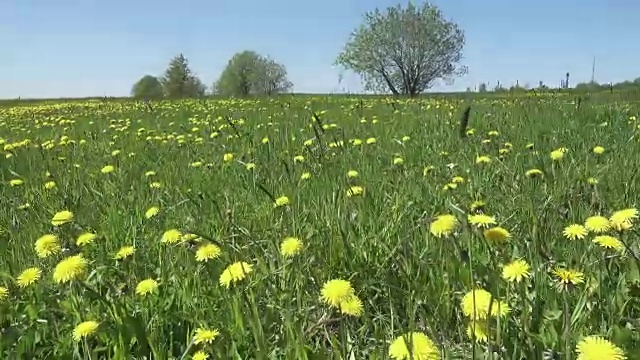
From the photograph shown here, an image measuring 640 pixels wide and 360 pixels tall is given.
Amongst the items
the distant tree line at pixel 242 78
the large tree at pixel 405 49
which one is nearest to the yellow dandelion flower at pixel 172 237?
the large tree at pixel 405 49

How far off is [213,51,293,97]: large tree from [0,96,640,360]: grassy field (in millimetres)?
67577

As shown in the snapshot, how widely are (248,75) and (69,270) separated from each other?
72.6 metres

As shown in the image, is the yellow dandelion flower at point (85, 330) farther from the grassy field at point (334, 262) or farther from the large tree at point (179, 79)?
the large tree at point (179, 79)

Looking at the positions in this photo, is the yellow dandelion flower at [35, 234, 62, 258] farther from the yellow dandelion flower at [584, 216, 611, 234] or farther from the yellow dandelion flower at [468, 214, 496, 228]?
the yellow dandelion flower at [584, 216, 611, 234]

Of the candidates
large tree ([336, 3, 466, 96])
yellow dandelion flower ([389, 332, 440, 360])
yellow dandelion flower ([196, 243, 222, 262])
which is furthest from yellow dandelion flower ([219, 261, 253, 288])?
large tree ([336, 3, 466, 96])

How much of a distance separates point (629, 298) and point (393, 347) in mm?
759

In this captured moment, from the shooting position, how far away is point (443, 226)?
5.01ft

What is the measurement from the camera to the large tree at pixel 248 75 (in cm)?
7082

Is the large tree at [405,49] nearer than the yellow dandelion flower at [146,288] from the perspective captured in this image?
No

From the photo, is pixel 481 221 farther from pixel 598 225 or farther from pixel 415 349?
pixel 415 349

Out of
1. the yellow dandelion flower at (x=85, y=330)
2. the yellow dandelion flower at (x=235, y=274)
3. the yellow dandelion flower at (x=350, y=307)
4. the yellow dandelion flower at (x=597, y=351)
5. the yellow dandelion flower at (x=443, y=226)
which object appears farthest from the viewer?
the yellow dandelion flower at (x=443, y=226)

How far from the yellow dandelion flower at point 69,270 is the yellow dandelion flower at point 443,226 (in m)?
1.06

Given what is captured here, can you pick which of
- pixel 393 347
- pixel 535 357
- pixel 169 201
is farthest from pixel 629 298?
pixel 169 201

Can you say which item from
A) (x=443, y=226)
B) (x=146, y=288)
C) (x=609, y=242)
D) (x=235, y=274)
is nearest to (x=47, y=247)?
(x=146, y=288)
